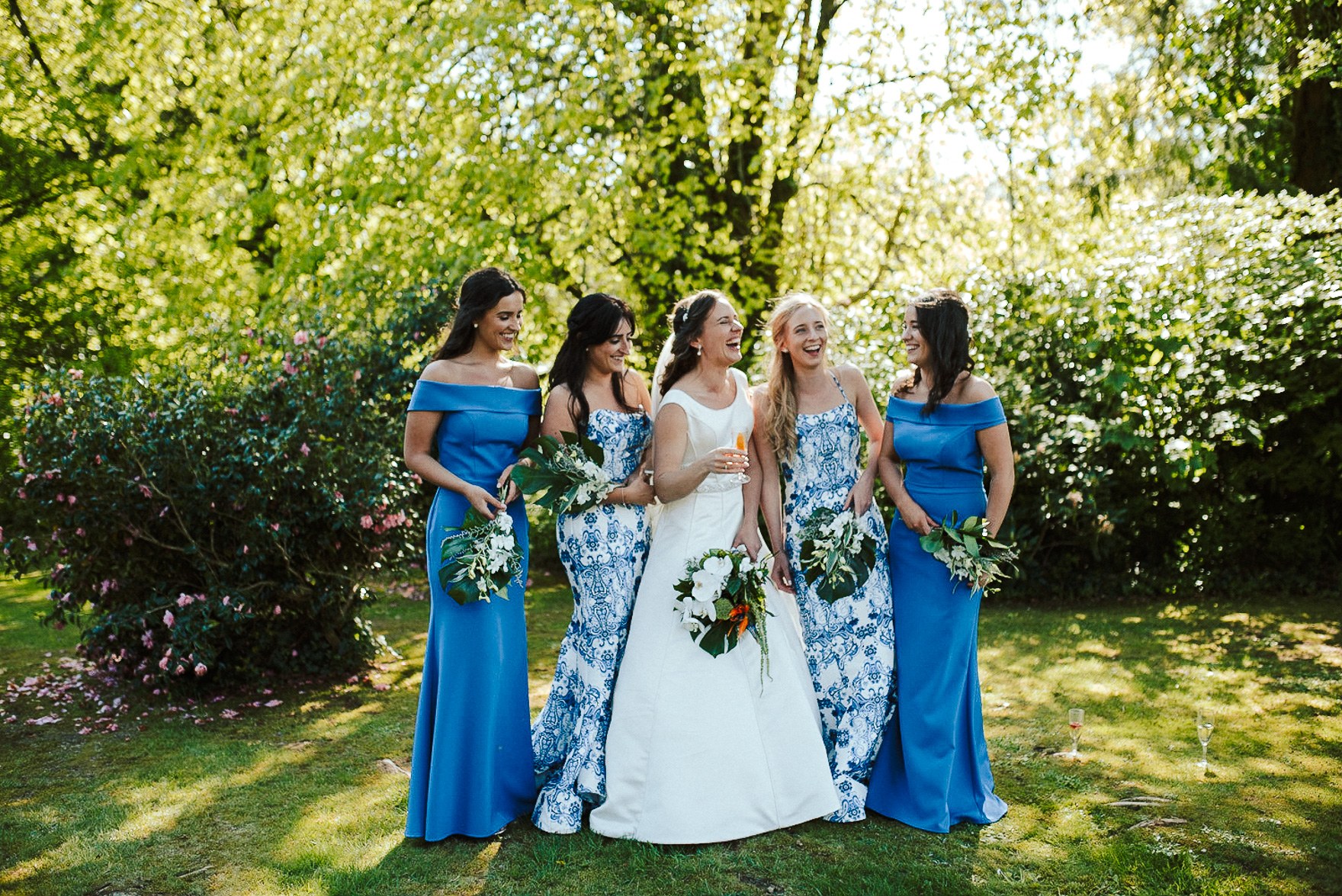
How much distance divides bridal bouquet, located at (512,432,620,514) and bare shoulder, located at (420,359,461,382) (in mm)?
521

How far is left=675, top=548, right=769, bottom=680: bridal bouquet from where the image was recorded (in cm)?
417

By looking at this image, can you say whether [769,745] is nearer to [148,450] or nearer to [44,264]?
[148,450]

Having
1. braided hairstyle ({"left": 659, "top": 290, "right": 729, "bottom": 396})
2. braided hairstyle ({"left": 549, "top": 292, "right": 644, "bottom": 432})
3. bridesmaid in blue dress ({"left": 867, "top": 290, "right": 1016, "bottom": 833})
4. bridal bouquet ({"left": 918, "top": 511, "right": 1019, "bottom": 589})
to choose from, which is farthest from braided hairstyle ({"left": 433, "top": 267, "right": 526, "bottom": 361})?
bridal bouquet ({"left": 918, "top": 511, "right": 1019, "bottom": 589})

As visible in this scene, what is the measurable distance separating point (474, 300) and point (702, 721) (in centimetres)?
219

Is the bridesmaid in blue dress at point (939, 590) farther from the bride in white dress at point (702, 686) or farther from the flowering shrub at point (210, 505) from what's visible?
the flowering shrub at point (210, 505)

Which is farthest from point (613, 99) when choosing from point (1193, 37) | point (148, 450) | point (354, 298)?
point (148, 450)

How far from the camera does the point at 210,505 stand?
21.3 feet

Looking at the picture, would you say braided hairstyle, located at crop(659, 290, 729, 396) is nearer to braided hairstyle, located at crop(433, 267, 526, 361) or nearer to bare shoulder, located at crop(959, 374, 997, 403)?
braided hairstyle, located at crop(433, 267, 526, 361)

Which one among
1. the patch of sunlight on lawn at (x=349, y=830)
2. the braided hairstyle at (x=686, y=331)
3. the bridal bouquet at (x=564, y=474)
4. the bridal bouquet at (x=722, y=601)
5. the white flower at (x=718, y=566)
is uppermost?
the braided hairstyle at (x=686, y=331)

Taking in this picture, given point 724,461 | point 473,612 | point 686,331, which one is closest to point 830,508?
point 724,461

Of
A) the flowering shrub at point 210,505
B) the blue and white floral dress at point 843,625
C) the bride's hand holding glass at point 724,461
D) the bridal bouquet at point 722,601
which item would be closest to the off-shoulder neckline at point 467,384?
the bride's hand holding glass at point 724,461

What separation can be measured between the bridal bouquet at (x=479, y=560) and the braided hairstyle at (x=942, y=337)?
2.02m

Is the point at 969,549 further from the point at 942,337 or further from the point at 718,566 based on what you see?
the point at 718,566

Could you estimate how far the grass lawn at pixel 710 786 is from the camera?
3887mm
